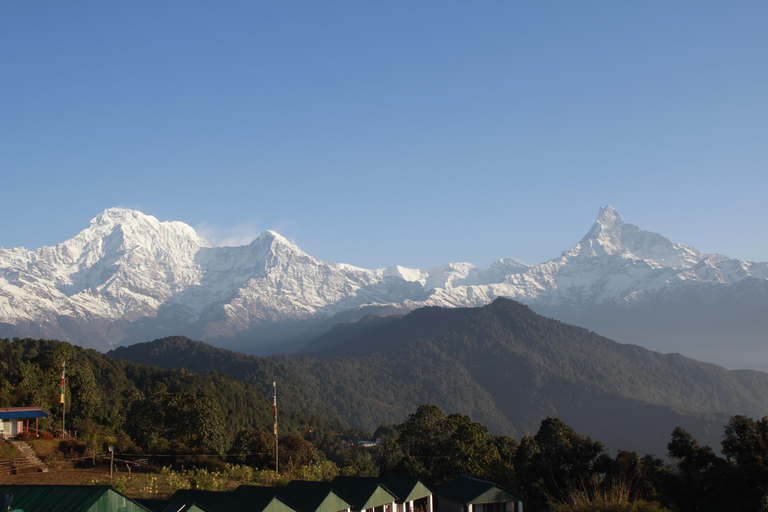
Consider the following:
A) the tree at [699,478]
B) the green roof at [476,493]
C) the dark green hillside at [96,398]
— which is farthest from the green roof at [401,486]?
the dark green hillside at [96,398]

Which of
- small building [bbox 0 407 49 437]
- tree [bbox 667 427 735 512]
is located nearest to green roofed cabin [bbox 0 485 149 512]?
small building [bbox 0 407 49 437]

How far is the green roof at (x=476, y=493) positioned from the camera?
42631 mm

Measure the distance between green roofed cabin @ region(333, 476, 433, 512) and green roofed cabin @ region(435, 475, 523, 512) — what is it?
136 centimetres

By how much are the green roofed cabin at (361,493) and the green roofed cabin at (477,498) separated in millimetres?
5254

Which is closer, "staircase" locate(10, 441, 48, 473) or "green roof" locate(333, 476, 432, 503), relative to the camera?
"green roof" locate(333, 476, 432, 503)

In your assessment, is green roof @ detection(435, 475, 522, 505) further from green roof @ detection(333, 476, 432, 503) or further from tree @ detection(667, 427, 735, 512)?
tree @ detection(667, 427, 735, 512)

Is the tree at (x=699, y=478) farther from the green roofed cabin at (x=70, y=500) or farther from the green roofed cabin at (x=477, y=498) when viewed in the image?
the green roofed cabin at (x=70, y=500)

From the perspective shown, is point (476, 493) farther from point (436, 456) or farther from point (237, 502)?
point (436, 456)

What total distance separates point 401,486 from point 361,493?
15.6 ft

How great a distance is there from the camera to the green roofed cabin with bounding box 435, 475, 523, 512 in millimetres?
42781

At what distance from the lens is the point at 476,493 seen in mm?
42938

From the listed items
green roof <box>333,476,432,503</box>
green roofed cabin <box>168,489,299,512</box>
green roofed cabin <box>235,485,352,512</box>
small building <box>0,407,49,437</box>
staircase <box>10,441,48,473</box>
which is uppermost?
small building <box>0,407,49,437</box>

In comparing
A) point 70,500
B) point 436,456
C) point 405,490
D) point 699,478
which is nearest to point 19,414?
point 70,500

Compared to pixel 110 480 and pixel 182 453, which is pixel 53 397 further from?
pixel 110 480
